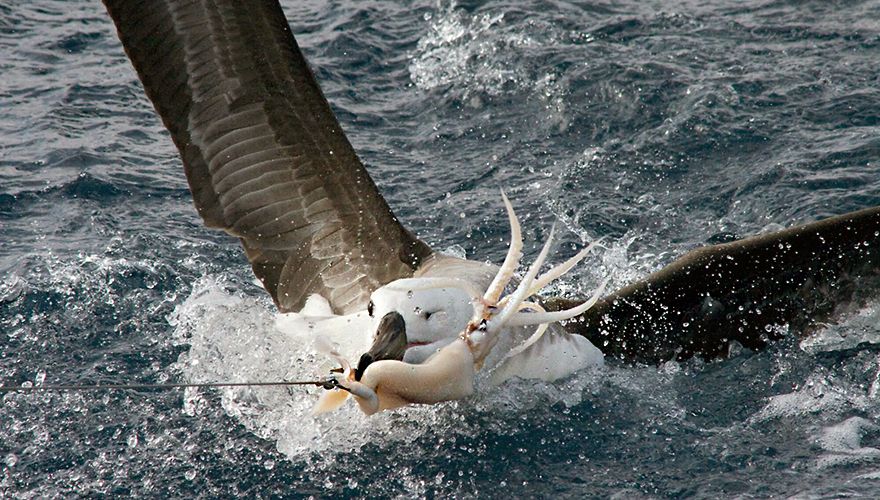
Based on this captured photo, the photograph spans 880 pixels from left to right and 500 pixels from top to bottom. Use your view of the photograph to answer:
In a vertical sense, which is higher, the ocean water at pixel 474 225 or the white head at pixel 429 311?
the white head at pixel 429 311

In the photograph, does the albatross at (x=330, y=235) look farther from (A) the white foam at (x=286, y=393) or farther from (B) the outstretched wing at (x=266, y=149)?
A: (A) the white foam at (x=286, y=393)

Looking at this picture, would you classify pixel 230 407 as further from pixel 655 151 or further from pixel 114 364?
pixel 655 151

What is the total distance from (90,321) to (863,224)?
3861 millimetres

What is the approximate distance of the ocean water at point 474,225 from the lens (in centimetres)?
529

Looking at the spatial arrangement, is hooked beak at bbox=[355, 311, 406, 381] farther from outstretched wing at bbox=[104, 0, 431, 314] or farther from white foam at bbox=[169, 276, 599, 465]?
outstretched wing at bbox=[104, 0, 431, 314]

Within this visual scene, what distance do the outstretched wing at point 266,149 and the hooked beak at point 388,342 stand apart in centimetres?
91

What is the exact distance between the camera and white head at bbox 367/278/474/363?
5.47m

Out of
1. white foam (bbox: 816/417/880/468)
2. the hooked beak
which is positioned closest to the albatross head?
the hooked beak

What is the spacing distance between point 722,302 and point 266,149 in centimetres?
236

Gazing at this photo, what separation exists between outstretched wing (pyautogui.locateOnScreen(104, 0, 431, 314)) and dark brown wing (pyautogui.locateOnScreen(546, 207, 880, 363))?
1046 millimetres

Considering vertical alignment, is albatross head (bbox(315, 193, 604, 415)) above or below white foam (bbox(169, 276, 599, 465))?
above

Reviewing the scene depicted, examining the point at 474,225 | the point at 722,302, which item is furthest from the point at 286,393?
the point at 474,225

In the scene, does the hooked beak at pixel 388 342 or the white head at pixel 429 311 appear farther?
the white head at pixel 429 311

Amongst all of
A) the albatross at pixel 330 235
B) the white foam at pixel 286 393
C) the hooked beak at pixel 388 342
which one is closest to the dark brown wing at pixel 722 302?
the albatross at pixel 330 235
